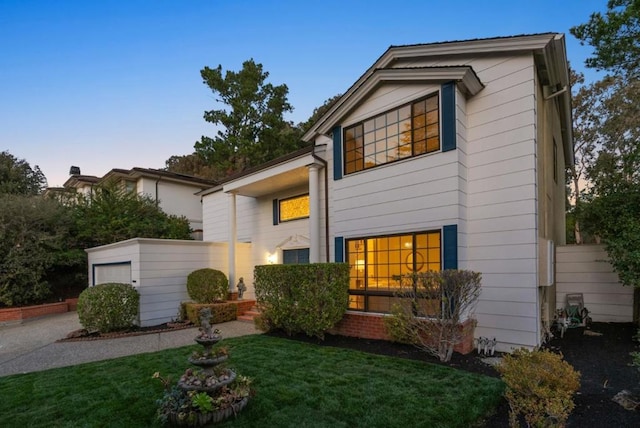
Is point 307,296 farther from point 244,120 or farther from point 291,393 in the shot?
point 244,120

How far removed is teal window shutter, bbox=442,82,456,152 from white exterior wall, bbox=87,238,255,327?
871 centimetres

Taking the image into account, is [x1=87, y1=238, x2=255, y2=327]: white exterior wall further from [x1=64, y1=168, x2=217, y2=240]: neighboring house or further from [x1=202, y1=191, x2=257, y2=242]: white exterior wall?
[x1=64, y1=168, x2=217, y2=240]: neighboring house

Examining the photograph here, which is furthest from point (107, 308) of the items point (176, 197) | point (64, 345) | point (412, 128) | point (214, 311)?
point (176, 197)

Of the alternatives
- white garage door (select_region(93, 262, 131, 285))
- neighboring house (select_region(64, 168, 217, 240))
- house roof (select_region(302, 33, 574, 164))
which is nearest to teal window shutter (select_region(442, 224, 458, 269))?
house roof (select_region(302, 33, 574, 164))

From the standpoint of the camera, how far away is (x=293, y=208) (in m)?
11.7

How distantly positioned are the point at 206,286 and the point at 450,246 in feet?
25.4

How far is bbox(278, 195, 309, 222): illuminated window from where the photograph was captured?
11244 mm

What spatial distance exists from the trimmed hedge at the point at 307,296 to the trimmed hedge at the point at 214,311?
2.86 meters

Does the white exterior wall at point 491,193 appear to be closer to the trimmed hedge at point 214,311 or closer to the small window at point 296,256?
the small window at point 296,256

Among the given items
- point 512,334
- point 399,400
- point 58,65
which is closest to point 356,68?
point 58,65

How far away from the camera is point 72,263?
45.6 ft

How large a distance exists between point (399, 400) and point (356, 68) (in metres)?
13.7

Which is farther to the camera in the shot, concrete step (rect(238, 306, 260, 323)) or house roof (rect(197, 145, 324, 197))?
concrete step (rect(238, 306, 260, 323))

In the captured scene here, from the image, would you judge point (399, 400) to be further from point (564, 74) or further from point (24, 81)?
point (24, 81)
